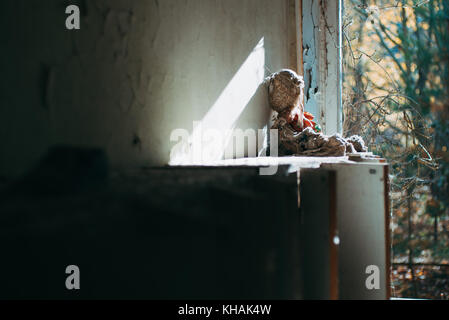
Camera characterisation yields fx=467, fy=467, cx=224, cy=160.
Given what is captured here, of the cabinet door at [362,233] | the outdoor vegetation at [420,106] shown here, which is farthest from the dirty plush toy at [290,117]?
the outdoor vegetation at [420,106]

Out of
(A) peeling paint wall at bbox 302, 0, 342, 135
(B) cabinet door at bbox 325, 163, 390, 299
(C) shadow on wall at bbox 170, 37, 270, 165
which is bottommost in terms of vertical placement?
(B) cabinet door at bbox 325, 163, 390, 299

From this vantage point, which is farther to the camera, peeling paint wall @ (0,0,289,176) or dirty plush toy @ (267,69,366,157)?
dirty plush toy @ (267,69,366,157)

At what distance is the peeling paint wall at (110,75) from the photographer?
0.90m

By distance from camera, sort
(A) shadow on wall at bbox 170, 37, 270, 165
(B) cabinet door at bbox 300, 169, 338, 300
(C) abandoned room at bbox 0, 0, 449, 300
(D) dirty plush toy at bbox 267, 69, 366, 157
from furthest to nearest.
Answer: (D) dirty plush toy at bbox 267, 69, 366, 157
(A) shadow on wall at bbox 170, 37, 270, 165
(B) cabinet door at bbox 300, 169, 338, 300
(C) abandoned room at bbox 0, 0, 449, 300

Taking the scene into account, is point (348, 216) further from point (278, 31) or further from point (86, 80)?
point (278, 31)

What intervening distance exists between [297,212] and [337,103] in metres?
2.73

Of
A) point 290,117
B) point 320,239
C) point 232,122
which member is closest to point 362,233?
point 320,239

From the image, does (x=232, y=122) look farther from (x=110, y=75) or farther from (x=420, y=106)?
(x=420, y=106)

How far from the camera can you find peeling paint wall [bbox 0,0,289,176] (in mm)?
899

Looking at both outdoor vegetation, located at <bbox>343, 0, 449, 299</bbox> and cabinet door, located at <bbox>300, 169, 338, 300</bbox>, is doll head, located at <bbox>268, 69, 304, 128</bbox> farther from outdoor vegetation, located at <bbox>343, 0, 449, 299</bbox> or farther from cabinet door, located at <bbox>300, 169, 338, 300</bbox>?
outdoor vegetation, located at <bbox>343, 0, 449, 299</bbox>

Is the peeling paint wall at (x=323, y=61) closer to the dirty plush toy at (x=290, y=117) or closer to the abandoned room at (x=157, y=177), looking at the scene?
the dirty plush toy at (x=290, y=117)

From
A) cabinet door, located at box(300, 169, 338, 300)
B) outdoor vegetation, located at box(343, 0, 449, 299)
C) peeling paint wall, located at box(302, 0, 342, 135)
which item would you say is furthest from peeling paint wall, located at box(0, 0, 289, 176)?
outdoor vegetation, located at box(343, 0, 449, 299)

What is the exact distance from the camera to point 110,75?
1.25m
